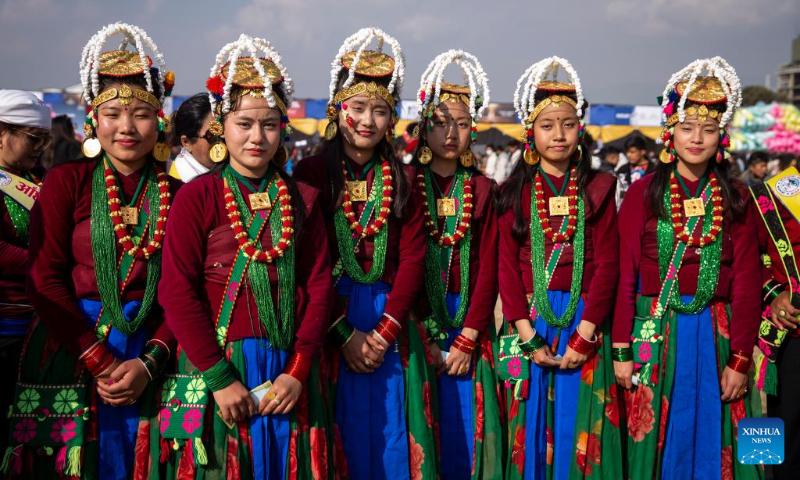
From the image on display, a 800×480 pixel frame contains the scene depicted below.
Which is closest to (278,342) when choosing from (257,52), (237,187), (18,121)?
(237,187)

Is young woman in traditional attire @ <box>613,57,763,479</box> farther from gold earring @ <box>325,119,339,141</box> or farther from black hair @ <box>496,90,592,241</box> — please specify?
gold earring @ <box>325,119,339,141</box>

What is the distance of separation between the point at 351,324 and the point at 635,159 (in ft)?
26.1

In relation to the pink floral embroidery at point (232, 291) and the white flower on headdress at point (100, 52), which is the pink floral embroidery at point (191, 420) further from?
the white flower on headdress at point (100, 52)

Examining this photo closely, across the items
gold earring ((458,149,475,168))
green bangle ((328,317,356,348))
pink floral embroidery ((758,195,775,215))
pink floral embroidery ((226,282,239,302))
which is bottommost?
green bangle ((328,317,356,348))

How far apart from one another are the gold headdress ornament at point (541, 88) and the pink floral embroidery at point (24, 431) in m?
2.70

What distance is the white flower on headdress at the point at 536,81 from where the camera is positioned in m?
3.76

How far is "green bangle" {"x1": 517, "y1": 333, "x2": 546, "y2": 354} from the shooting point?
3.62 m

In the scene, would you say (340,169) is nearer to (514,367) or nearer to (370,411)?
(370,411)

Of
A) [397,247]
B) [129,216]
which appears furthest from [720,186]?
[129,216]

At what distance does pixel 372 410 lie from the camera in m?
3.49

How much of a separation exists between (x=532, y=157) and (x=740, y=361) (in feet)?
4.98

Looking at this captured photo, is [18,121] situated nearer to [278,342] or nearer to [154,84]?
[154,84]

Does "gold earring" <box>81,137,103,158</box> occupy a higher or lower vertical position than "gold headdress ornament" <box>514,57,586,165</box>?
lower

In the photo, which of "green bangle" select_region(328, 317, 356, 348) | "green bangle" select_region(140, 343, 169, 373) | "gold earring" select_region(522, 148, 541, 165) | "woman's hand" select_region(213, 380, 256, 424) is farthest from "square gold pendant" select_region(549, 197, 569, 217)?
"green bangle" select_region(140, 343, 169, 373)
